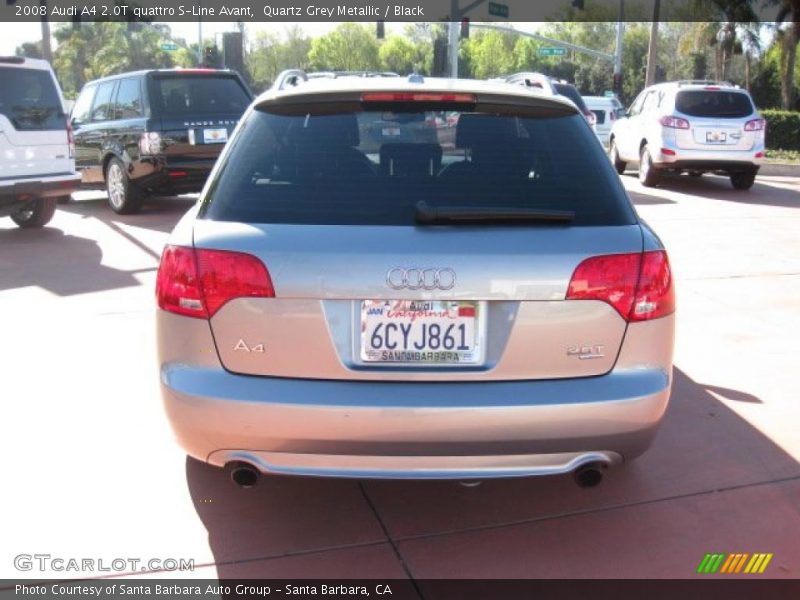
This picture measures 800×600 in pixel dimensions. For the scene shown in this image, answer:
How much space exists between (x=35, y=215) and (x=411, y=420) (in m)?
9.31

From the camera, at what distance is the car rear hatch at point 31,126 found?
31.8 feet

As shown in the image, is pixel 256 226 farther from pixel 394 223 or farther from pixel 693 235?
pixel 693 235

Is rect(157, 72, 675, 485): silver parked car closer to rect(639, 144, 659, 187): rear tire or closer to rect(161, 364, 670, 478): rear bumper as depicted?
rect(161, 364, 670, 478): rear bumper

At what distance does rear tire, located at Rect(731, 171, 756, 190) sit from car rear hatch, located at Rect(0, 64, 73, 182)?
435 inches

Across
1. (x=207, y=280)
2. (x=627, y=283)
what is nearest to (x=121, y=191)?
(x=207, y=280)

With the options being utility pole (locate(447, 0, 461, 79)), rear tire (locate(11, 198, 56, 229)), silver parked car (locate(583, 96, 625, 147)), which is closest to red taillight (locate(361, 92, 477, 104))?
rear tire (locate(11, 198, 56, 229))

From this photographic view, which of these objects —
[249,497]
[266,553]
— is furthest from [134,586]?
[249,497]

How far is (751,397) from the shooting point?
16.4 feet

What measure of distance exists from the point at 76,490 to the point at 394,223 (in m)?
1.91

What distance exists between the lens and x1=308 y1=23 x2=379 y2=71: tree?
9169 centimetres

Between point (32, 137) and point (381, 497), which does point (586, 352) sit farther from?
point (32, 137)

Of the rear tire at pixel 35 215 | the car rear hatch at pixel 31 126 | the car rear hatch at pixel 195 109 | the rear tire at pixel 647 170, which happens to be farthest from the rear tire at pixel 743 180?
the rear tire at pixel 35 215

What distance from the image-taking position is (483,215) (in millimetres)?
3037

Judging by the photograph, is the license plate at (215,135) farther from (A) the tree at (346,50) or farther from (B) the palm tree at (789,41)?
(A) the tree at (346,50)
